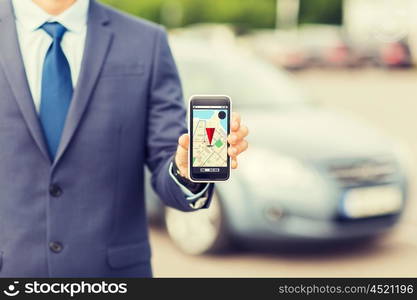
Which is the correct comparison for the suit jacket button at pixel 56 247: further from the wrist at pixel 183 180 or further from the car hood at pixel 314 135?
the car hood at pixel 314 135

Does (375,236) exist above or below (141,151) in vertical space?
below

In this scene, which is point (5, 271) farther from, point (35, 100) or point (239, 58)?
point (239, 58)

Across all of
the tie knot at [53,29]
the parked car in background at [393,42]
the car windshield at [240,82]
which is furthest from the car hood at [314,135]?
the parked car in background at [393,42]

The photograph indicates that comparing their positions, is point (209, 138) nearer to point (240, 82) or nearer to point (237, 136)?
point (237, 136)

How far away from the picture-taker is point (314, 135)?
238 inches

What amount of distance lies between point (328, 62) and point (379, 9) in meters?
10.1

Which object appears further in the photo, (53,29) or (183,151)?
(53,29)

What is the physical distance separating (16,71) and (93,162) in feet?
1.07

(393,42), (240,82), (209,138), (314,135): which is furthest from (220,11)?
(209,138)

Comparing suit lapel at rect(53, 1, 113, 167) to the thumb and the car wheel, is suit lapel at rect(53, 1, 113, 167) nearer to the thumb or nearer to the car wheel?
the thumb

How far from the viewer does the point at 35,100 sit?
7.63ft

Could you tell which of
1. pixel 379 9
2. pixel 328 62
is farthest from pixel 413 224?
pixel 379 9

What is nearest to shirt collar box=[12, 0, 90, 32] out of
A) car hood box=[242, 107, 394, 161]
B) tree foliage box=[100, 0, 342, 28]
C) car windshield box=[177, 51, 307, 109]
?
car hood box=[242, 107, 394, 161]

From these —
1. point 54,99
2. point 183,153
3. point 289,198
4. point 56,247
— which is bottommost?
point 289,198
